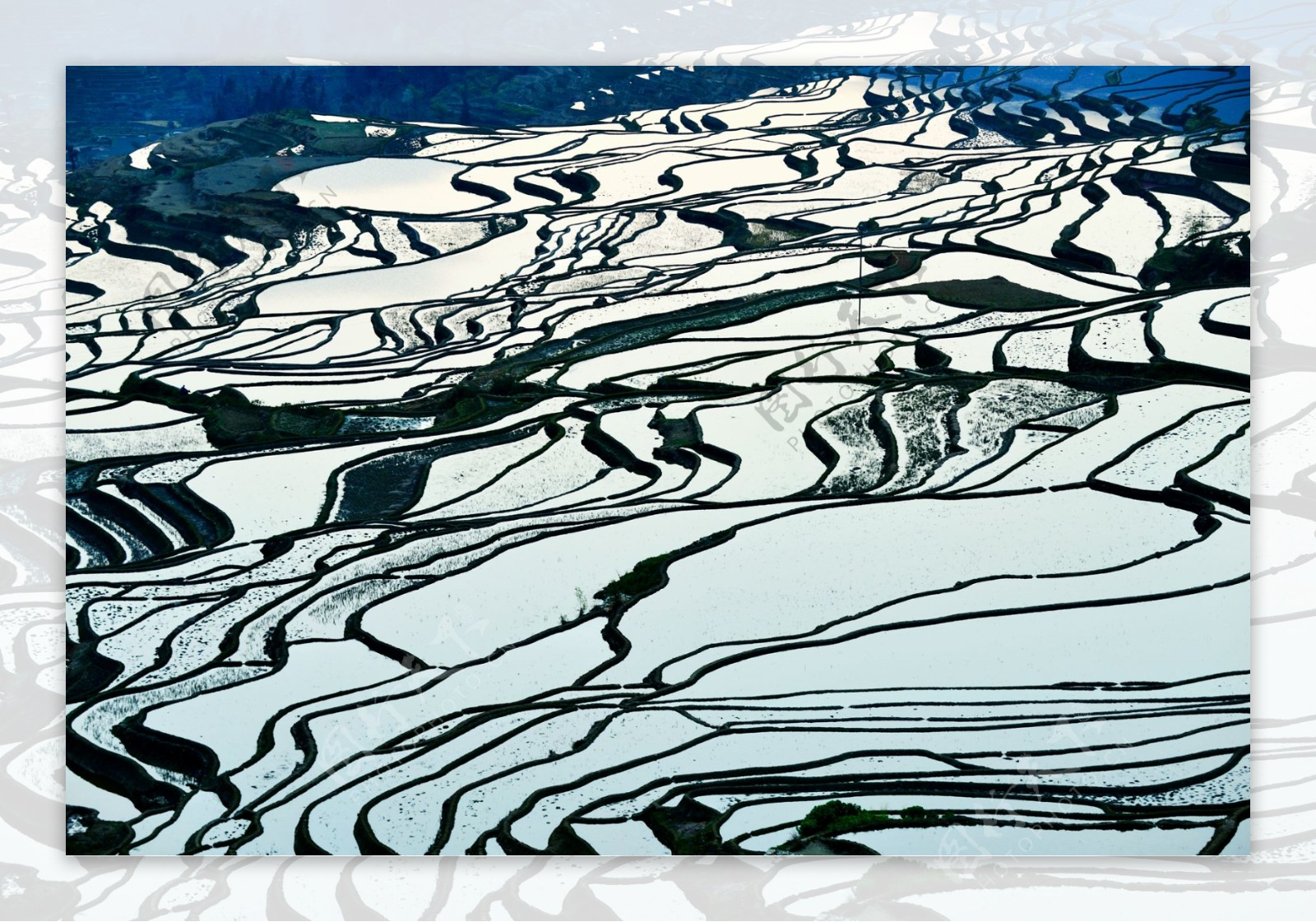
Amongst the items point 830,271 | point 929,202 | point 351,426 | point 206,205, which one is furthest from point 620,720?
point 206,205

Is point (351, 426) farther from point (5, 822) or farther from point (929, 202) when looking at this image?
point (929, 202)

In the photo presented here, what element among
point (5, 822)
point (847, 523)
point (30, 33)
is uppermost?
point (30, 33)

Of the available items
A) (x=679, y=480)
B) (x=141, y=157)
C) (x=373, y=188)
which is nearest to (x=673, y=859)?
(x=679, y=480)

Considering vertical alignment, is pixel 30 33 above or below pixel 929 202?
above

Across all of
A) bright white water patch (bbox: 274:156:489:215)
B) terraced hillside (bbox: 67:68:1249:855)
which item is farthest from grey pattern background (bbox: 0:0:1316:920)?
bright white water patch (bbox: 274:156:489:215)

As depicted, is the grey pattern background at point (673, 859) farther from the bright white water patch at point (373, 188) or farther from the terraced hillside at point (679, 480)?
the bright white water patch at point (373, 188)

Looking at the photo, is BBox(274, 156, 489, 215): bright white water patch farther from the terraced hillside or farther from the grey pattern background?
the grey pattern background
